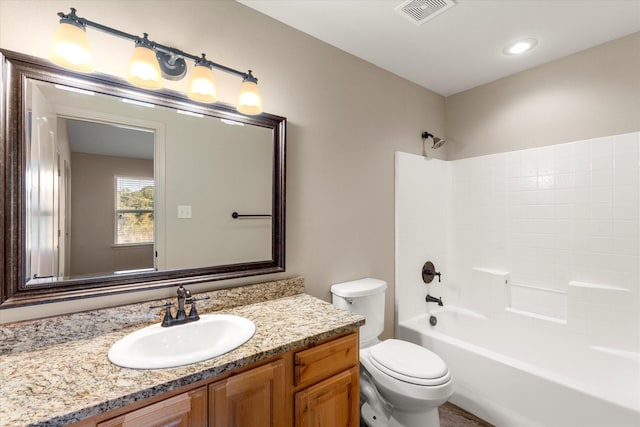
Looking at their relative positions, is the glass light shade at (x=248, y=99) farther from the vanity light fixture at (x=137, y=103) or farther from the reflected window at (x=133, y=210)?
the reflected window at (x=133, y=210)

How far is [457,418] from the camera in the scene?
1.97 meters

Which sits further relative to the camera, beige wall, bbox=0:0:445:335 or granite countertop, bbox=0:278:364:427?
beige wall, bbox=0:0:445:335

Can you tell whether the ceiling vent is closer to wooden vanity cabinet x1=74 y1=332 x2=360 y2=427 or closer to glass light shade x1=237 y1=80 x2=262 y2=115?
glass light shade x1=237 y1=80 x2=262 y2=115

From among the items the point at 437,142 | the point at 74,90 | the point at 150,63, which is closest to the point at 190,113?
the point at 150,63

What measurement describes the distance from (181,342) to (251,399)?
41 cm

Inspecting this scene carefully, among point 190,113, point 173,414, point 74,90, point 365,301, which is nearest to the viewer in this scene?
point 173,414

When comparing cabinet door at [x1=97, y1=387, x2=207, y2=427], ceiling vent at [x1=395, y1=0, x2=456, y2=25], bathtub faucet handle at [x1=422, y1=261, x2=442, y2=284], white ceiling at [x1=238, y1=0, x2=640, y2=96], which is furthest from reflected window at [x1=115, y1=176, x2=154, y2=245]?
bathtub faucet handle at [x1=422, y1=261, x2=442, y2=284]

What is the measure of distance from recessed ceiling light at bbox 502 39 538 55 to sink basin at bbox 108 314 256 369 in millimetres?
2391

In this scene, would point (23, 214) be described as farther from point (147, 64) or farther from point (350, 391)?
point (350, 391)

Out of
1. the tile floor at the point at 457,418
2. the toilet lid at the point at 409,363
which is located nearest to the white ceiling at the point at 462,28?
the toilet lid at the point at 409,363

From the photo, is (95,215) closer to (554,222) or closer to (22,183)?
(22,183)

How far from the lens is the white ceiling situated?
160 cm

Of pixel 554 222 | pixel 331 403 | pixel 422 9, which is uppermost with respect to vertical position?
pixel 422 9

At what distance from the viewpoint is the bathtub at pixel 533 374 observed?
60.2 inches
